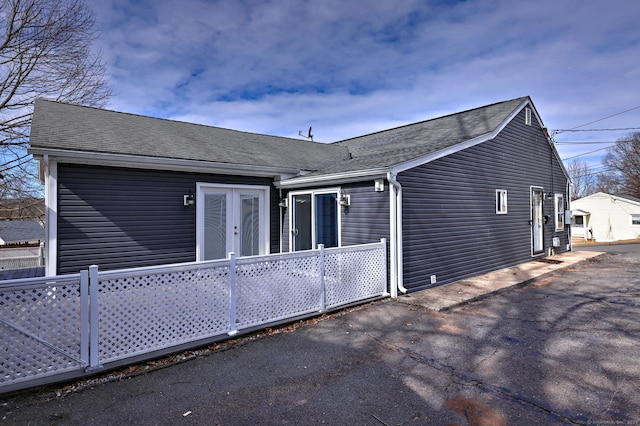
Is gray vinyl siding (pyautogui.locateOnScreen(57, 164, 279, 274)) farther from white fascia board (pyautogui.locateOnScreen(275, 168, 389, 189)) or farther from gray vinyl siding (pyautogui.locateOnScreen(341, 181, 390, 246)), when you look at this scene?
gray vinyl siding (pyautogui.locateOnScreen(341, 181, 390, 246))

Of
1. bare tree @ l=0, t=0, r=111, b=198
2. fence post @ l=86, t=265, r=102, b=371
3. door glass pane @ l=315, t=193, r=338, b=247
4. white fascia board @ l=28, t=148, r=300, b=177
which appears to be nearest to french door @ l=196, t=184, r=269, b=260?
white fascia board @ l=28, t=148, r=300, b=177

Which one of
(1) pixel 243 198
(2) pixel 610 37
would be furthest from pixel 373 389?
(2) pixel 610 37

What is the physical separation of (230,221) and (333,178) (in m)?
2.57

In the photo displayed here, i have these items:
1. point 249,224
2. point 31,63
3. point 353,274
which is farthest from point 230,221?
point 31,63

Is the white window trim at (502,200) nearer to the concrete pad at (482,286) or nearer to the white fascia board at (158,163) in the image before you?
the concrete pad at (482,286)

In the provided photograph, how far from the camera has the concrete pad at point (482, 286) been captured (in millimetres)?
5665

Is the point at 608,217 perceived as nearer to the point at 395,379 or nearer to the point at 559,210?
the point at 559,210

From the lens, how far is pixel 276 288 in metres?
4.59

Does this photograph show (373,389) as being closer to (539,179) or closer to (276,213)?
(276,213)

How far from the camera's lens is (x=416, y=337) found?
4203mm

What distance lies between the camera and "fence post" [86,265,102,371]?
318 cm

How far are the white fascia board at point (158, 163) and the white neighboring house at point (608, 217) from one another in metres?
27.3

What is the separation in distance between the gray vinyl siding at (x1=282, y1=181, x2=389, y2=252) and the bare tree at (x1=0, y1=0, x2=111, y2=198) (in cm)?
1454

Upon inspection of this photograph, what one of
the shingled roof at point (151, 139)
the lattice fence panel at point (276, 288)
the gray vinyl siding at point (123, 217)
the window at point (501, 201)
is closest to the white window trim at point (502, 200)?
the window at point (501, 201)
